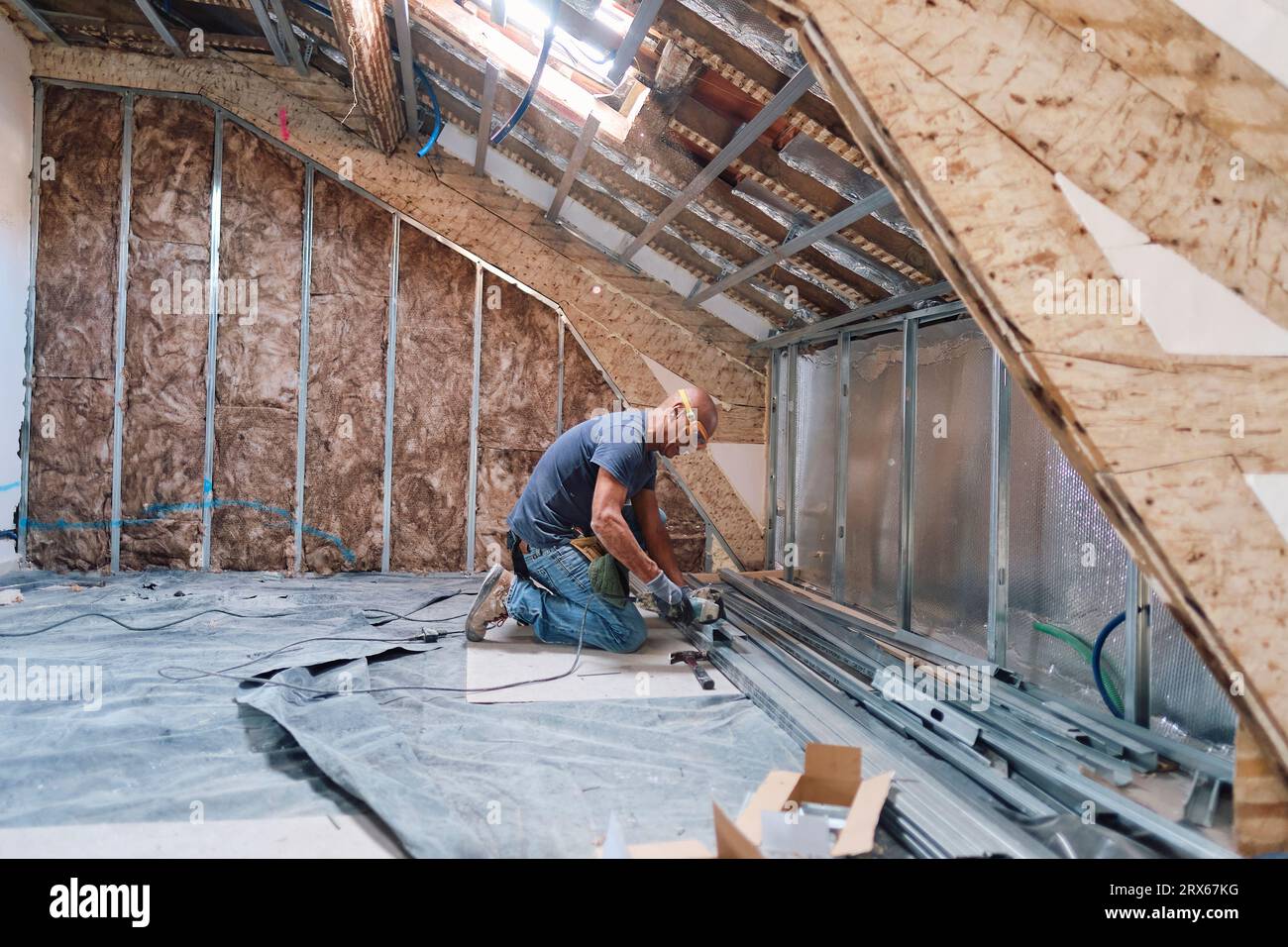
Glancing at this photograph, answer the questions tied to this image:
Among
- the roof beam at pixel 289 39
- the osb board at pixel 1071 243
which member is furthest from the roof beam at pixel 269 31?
the osb board at pixel 1071 243

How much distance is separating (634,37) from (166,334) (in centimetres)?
385

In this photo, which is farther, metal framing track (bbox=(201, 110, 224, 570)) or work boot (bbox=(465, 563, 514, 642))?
metal framing track (bbox=(201, 110, 224, 570))

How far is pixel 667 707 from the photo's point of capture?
96.7 inches

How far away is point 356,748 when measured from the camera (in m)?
1.99

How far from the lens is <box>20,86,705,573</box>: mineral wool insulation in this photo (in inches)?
182

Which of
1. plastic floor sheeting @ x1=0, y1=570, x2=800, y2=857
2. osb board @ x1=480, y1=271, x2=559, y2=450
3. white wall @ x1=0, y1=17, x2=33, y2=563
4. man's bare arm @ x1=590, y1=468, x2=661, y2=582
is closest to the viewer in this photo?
plastic floor sheeting @ x1=0, y1=570, x2=800, y2=857

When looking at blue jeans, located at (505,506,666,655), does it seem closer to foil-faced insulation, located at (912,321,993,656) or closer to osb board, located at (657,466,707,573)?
foil-faced insulation, located at (912,321,993,656)

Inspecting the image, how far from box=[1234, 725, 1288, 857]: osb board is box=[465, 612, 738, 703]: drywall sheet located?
4.78ft

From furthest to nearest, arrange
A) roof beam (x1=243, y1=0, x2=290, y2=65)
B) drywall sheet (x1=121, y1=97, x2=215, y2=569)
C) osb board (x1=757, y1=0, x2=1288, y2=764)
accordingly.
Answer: drywall sheet (x1=121, y1=97, x2=215, y2=569) < roof beam (x1=243, y1=0, x2=290, y2=65) < osb board (x1=757, y1=0, x2=1288, y2=764)

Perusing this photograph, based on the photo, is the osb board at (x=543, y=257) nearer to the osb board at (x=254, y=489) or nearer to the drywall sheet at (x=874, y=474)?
the drywall sheet at (x=874, y=474)

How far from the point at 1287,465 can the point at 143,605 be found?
4.60 metres

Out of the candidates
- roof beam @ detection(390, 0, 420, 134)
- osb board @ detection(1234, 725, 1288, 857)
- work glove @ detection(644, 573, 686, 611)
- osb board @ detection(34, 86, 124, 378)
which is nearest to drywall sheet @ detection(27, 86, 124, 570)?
osb board @ detection(34, 86, 124, 378)
